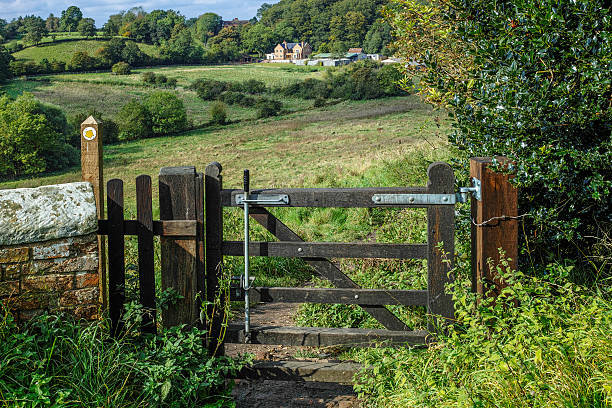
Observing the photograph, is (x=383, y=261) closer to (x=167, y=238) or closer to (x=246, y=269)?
(x=246, y=269)

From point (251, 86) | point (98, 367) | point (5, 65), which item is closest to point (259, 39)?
point (251, 86)

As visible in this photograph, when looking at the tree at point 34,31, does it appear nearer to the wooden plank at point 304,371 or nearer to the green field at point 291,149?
the green field at point 291,149

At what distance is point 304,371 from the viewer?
382 centimetres

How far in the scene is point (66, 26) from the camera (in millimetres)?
23500

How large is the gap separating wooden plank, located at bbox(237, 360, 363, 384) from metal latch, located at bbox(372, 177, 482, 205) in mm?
1147

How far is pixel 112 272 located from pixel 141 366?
2.48 feet

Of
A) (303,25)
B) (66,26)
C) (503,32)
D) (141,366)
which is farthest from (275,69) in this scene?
(141,366)

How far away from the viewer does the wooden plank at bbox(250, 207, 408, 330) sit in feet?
12.5

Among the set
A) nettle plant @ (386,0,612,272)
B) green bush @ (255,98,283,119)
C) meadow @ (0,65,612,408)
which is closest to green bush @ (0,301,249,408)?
meadow @ (0,65,612,408)

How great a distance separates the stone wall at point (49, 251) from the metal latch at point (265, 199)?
913 mm

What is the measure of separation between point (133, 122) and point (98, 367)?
669 inches

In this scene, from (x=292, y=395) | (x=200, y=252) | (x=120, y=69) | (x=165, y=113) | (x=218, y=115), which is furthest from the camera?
(x=120, y=69)

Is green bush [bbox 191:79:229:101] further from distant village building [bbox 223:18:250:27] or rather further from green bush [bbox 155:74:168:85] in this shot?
distant village building [bbox 223:18:250:27]

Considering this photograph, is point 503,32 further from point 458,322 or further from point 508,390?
point 508,390
